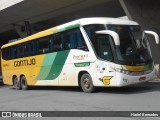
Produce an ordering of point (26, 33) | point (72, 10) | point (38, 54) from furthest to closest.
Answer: point (26, 33)
point (72, 10)
point (38, 54)

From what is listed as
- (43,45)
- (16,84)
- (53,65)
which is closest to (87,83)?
(53,65)

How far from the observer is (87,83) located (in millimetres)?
15641

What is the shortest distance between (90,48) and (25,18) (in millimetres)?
24170

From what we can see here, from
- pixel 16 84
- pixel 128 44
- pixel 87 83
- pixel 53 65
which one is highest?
pixel 128 44

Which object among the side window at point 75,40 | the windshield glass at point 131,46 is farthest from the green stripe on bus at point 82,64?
the windshield glass at point 131,46

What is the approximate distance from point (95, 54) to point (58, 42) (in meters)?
3.19

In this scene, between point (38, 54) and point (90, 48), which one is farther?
point (38, 54)

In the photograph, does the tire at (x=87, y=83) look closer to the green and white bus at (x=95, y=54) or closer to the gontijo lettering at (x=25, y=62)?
the green and white bus at (x=95, y=54)

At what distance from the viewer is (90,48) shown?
49.5 feet

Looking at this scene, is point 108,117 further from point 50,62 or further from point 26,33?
point 26,33

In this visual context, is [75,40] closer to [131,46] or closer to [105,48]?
[105,48]

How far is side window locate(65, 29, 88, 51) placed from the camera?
15.6 meters

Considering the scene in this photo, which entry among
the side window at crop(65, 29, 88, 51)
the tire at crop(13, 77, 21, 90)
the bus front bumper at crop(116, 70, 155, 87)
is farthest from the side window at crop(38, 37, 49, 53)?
the bus front bumper at crop(116, 70, 155, 87)

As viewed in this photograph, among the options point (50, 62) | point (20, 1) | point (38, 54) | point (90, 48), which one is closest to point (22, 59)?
point (38, 54)
